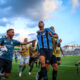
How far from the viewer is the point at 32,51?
14.2 metres

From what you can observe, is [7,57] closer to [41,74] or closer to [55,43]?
[41,74]

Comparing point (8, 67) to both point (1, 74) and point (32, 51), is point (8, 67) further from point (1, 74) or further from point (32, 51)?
point (32, 51)

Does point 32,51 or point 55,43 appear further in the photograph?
point 32,51

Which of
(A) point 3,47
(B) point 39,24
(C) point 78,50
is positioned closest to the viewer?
(A) point 3,47

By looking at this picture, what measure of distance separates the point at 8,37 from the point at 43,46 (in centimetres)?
128

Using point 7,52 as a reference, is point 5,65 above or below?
below

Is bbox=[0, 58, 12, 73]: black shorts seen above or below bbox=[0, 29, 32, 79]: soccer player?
below

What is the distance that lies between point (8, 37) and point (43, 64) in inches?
62.0

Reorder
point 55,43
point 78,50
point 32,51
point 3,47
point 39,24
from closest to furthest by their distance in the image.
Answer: point 3,47, point 39,24, point 55,43, point 32,51, point 78,50

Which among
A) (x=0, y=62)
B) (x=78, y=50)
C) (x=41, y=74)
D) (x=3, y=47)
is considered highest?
(x=78, y=50)

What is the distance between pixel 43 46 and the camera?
6.92 metres

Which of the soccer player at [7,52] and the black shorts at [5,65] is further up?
the soccer player at [7,52]

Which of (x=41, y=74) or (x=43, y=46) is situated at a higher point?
(x=43, y=46)

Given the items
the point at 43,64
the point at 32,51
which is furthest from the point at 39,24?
the point at 32,51
